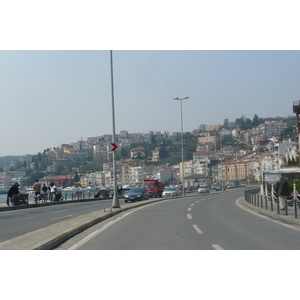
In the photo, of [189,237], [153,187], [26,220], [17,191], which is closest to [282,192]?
[189,237]

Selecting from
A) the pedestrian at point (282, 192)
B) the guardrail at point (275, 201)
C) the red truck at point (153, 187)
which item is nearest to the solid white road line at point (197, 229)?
the guardrail at point (275, 201)

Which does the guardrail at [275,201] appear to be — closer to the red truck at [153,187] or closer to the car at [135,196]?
the car at [135,196]

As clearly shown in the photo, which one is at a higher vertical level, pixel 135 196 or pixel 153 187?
pixel 153 187

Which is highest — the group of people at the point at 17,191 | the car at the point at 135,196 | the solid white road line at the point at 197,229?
the group of people at the point at 17,191

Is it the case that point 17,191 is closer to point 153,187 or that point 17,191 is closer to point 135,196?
point 135,196

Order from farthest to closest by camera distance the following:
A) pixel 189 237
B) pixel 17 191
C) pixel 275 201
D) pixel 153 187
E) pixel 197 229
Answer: pixel 153 187, pixel 17 191, pixel 275 201, pixel 197 229, pixel 189 237

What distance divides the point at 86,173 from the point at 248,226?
124 metres

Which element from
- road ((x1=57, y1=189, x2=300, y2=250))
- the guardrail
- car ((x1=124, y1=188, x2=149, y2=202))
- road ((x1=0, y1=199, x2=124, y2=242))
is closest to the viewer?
road ((x1=57, y1=189, x2=300, y2=250))

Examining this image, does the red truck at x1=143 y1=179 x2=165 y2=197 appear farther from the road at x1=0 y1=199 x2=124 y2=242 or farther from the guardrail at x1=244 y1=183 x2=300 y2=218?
the road at x1=0 y1=199 x2=124 y2=242

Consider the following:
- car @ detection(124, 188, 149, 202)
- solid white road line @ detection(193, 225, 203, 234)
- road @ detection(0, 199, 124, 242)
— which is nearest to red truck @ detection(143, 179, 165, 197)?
car @ detection(124, 188, 149, 202)
